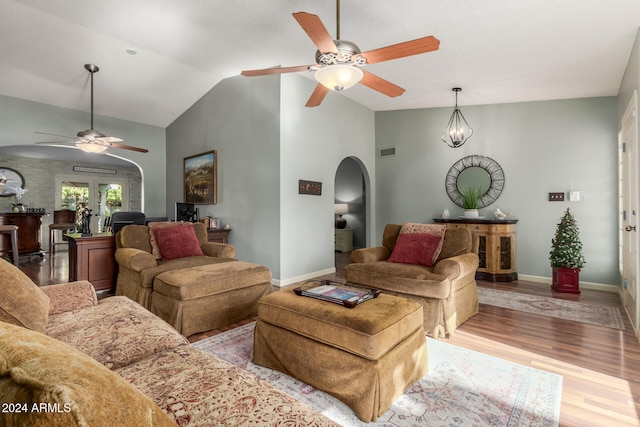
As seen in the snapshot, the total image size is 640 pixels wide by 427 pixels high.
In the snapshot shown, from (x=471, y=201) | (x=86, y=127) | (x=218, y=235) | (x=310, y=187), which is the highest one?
(x=86, y=127)

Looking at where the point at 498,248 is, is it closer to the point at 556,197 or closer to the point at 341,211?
the point at 556,197

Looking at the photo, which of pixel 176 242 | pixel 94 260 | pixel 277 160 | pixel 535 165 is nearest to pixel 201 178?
pixel 277 160

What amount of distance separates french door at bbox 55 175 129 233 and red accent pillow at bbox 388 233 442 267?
8469 millimetres

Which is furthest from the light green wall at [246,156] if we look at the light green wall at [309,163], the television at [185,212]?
the television at [185,212]

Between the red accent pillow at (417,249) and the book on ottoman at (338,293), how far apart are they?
3.84 ft

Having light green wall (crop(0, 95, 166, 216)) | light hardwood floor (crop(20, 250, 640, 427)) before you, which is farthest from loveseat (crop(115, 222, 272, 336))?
light green wall (crop(0, 95, 166, 216))

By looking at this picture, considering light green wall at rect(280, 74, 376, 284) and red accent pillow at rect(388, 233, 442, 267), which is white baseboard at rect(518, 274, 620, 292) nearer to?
red accent pillow at rect(388, 233, 442, 267)

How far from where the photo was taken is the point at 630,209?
331 centimetres

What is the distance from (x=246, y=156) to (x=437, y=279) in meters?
3.41

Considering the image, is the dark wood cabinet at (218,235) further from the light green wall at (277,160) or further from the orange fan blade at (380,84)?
the orange fan blade at (380,84)

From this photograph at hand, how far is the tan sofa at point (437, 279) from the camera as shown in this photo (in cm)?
269

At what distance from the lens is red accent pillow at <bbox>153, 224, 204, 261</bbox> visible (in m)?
3.48

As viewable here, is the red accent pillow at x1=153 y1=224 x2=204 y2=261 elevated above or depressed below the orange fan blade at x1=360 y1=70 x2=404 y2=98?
below

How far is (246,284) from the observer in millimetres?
3051
